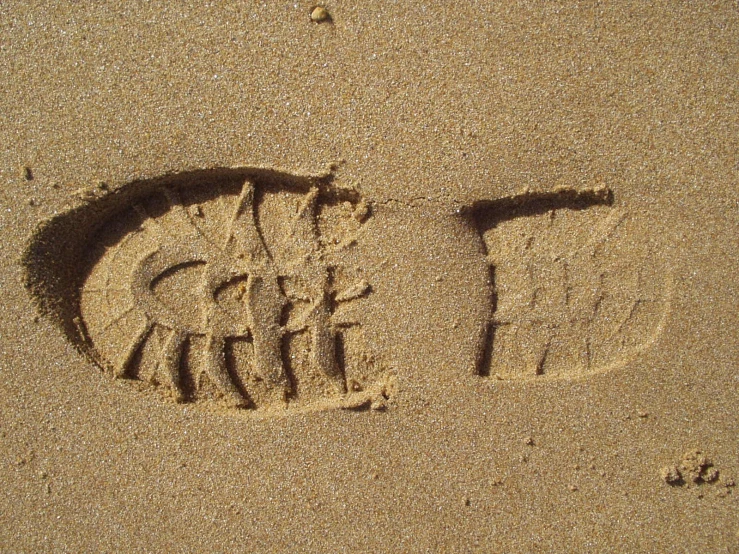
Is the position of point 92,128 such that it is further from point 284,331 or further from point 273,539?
point 273,539

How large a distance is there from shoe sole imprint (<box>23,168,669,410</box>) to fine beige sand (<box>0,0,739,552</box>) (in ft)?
0.04

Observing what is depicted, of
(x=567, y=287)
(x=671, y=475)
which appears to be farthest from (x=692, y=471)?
(x=567, y=287)

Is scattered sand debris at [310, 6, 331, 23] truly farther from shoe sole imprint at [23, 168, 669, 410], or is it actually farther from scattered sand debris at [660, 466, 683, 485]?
scattered sand debris at [660, 466, 683, 485]

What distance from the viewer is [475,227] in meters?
2.02

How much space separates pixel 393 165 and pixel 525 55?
591mm

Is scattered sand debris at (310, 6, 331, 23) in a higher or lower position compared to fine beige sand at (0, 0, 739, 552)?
higher

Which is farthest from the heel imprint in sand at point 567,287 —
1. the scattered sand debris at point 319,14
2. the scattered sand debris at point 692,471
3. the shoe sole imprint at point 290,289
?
the scattered sand debris at point 319,14

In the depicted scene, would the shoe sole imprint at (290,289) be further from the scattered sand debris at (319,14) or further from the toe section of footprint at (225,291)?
the scattered sand debris at (319,14)

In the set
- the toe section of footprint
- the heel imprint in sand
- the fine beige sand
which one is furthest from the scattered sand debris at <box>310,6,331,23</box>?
the heel imprint in sand

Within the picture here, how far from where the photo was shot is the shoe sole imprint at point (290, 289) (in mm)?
2012

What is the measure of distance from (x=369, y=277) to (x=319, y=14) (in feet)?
3.01

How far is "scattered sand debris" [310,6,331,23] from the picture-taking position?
1913 mm

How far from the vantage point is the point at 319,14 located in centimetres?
191

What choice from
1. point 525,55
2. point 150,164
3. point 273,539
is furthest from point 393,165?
point 273,539
